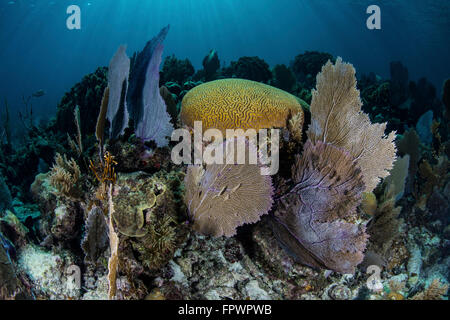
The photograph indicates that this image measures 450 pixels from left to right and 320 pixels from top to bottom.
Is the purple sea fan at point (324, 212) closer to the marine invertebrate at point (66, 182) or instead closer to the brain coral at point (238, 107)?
the brain coral at point (238, 107)

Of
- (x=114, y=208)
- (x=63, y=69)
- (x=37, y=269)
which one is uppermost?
(x=63, y=69)

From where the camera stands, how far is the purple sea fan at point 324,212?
8.16ft

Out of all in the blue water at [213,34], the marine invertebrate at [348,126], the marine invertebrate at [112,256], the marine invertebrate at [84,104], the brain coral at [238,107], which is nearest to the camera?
the marine invertebrate at [112,256]

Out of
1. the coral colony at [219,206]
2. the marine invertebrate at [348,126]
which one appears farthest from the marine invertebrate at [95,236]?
the marine invertebrate at [348,126]

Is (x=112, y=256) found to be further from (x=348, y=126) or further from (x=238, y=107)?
(x=348, y=126)

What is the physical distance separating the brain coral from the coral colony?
0.02 meters

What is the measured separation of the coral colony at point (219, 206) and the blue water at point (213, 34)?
4258 cm

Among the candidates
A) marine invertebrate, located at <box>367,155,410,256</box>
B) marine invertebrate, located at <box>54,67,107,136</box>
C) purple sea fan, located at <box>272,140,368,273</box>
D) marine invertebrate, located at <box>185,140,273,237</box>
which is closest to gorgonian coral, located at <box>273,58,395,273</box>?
purple sea fan, located at <box>272,140,368,273</box>

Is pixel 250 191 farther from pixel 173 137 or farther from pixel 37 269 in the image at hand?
pixel 37 269

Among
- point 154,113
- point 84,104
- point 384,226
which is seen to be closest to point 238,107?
point 154,113
